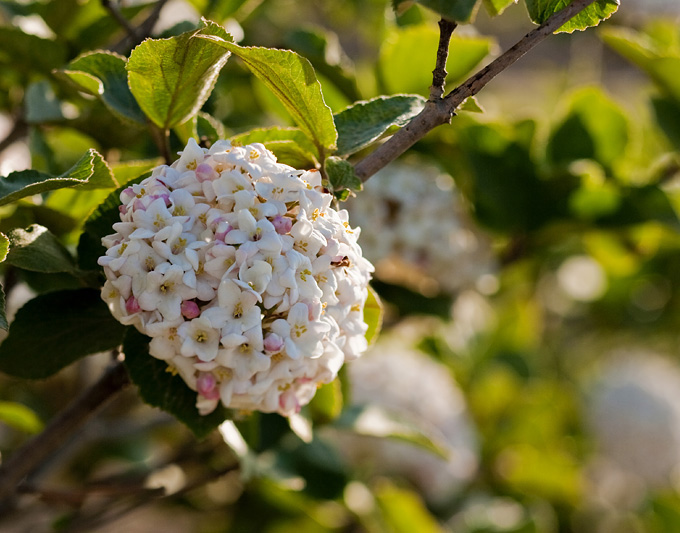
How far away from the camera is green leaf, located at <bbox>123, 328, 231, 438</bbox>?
63cm

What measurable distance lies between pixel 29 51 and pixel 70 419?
0.49 metres

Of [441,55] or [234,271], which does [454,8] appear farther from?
[234,271]

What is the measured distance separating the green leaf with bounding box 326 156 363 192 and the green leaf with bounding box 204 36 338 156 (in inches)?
0.6

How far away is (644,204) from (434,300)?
13.6 inches

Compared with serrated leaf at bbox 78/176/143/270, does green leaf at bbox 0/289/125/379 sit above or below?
below

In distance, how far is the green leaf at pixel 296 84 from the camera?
574mm

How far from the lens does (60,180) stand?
1.89 feet

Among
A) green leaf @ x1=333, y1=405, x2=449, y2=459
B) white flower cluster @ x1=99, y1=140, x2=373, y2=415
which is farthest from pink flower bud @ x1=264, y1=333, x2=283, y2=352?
green leaf @ x1=333, y1=405, x2=449, y2=459

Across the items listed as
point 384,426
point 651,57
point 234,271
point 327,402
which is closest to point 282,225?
point 234,271

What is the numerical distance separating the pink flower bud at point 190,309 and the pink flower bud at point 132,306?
0.11 ft

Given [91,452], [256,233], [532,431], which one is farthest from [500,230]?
[91,452]

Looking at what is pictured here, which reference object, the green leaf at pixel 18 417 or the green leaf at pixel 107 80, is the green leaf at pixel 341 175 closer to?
the green leaf at pixel 107 80

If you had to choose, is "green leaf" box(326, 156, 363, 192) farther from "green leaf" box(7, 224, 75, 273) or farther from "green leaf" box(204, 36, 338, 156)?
"green leaf" box(7, 224, 75, 273)

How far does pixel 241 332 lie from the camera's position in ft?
1.84
